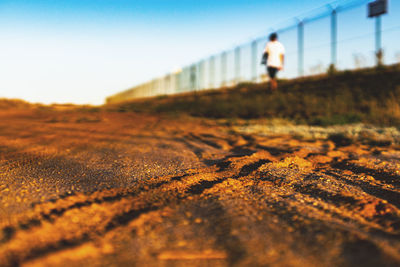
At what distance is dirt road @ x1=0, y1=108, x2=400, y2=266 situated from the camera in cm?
86

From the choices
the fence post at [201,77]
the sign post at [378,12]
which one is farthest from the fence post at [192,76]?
the sign post at [378,12]

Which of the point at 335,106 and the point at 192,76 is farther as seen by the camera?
the point at 192,76

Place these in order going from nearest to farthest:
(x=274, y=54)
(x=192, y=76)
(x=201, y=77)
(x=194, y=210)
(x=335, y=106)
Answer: (x=194, y=210) < (x=335, y=106) < (x=274, y=54) < (x=201, y=77) < (x=192, y=76)

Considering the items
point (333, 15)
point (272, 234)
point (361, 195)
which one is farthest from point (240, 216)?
point (333, 15)

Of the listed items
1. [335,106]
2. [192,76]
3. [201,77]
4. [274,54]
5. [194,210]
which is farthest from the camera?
[192,76]

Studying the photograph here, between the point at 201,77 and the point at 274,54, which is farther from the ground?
the point at 201,77


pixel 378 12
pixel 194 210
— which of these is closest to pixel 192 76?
pixel 378 12

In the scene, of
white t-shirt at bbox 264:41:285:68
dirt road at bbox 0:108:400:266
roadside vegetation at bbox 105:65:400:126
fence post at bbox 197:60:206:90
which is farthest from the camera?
fence post at bbox 197:60:206:90

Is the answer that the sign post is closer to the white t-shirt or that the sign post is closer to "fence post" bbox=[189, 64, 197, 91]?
the white t-shirt

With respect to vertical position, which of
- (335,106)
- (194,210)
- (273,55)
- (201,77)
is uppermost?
(201,77)

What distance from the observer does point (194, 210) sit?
1.22m

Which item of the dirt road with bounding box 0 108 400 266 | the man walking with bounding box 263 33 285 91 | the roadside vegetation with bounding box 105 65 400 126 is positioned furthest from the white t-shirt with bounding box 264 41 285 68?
the dirt road with bounding box 0 108 400 266

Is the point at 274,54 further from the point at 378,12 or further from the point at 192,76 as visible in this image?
the point at 192,76

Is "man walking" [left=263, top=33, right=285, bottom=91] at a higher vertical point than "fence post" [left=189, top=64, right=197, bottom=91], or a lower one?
lower
